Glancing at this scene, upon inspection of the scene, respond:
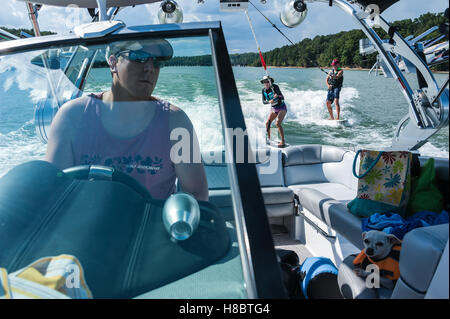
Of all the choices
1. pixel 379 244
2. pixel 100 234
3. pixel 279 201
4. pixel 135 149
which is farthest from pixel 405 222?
pixel 279 201

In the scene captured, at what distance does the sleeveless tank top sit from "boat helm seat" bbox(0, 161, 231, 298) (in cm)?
10

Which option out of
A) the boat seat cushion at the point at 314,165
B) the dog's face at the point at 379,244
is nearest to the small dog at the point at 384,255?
the dog's face at the point at 379,244

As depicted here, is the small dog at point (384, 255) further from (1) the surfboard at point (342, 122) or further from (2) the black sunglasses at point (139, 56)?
(1) the surfboard at point (342, 122)

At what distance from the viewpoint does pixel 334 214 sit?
2551mm

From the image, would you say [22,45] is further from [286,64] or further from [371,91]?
[286,64]

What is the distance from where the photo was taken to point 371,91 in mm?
20359

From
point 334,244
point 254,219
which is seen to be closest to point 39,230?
point 254,219

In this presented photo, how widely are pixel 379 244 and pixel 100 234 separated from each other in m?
1.30

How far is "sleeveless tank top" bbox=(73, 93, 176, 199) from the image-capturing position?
0.95 meters

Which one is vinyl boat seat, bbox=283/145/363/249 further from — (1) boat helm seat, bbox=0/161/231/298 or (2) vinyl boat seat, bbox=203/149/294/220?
(1) boat helm seat, bbox=0/161/231/298

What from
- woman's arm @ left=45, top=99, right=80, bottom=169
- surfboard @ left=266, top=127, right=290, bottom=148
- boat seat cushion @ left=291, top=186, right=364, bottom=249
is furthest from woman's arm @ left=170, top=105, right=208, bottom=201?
surfboard @ left=266, top=127, right=290, bottom=148

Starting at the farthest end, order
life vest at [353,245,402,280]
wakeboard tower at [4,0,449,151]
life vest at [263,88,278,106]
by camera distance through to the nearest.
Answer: life vest at [263,88,278,106] → wakeboard tower at [4,0,449,151] → life vest at [353,245,402,280]

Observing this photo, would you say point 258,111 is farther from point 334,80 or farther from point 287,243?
point 287,243

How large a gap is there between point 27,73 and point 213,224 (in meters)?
0.93
